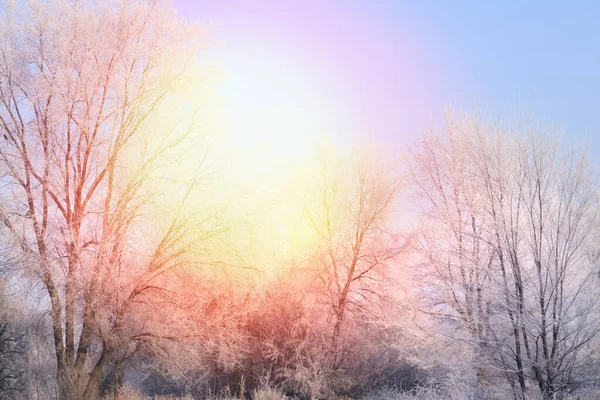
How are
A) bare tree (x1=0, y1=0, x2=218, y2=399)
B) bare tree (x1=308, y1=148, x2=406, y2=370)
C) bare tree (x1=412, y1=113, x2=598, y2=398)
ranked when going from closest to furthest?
bare tree (x1=412, y1=113, x2=598, y2=398)
bare tree (x1=0, y1=0, x2=218, y2=399)
bare tree (x1=308, y1=148, x2=406, y2=370)

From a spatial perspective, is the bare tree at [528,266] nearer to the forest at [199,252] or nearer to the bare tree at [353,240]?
the forest at [199,252]

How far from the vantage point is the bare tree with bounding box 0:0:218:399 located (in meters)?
10.7

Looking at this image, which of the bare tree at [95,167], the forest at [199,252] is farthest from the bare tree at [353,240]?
the bare tree at [95,167]

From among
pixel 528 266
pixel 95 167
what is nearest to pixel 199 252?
pixel 95 167

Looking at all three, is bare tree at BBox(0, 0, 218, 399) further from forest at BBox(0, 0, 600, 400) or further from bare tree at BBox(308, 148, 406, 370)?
bare tree at BBox(308, 148, 406, 370)

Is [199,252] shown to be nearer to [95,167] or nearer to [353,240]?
[95,167]

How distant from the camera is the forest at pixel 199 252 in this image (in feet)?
23.9

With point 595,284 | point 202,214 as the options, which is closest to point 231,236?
point 202,214

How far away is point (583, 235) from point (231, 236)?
8041 millimetres

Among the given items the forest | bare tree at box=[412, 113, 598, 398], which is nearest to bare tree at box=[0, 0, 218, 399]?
the forest

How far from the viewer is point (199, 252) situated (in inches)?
481

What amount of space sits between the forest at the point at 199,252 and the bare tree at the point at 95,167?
0.15 ft

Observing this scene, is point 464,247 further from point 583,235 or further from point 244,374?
point 244,374

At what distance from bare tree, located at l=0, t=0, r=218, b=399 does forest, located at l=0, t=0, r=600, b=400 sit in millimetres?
46
